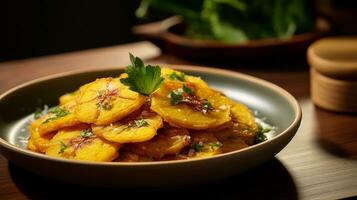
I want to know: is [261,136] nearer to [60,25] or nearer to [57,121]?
[57,121]

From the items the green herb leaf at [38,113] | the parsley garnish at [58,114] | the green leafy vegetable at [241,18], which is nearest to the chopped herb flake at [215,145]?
the parsley garnish at [58,114]

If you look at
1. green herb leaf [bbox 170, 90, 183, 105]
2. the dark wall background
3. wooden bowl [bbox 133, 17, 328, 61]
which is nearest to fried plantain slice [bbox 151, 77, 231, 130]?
green herb leaf [bbox 170, 90, 183, 105]

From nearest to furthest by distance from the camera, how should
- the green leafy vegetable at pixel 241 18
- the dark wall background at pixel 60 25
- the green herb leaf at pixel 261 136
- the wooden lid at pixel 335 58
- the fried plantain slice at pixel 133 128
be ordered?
the fried plantain slice at pixel 133 128 → the green herb leaf at pixel 261 136 → the wooden lid at pixel 335 58 → the green leafy vegetable at pixel 241 18 → the dark wall background at pixel 60 25

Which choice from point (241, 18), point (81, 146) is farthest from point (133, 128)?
point (241, 18)

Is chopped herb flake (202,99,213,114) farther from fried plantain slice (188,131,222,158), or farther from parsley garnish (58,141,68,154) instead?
parsley garnish (58,141,68,154)

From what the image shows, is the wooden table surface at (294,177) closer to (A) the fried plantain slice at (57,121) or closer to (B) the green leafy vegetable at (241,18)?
(A) the fried plantain slice at (57,121)

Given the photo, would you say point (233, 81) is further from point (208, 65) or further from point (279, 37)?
point (279, 37)

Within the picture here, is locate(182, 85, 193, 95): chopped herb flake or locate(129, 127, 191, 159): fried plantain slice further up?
→ locate(182, 85, 193, 95): chopped herb flake
